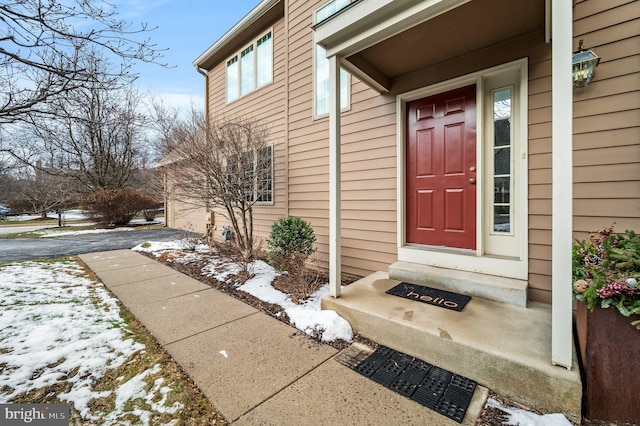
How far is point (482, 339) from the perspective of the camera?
191cm

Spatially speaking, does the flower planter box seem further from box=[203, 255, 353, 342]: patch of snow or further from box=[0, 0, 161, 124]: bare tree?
box=[0, 0, 161, 124]: bare tree

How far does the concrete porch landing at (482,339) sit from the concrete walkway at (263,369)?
0.18m

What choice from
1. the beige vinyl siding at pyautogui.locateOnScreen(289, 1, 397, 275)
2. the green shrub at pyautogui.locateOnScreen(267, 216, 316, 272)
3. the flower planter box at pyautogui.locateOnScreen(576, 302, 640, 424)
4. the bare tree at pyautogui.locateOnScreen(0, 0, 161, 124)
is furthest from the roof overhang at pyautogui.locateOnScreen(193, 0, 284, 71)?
the flower planter box at pyautogui.locateOnScreen(576, 302, 640, 424)

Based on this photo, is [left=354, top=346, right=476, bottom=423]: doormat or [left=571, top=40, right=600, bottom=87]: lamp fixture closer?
[left=354, top=346, right=476, bottom=423]: doormat

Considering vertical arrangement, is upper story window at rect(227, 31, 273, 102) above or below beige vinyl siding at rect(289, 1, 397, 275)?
above

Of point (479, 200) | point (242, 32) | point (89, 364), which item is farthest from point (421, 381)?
point (242, 32)

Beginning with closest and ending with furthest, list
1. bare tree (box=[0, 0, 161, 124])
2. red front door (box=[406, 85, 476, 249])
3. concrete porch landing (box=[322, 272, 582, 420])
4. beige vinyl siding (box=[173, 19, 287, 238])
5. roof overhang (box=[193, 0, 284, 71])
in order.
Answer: concrete porch landing (box=[322, 272, 582, 420]), bare tree (box=[0, 0, 161, 124]), red front door (box=[406, 85, 476, 249]), beige vinyl siding (box=[173, 19, 287, 238]), roof overhang (box=[193, 0, 284, 71])

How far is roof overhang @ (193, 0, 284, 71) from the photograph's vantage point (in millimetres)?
5465

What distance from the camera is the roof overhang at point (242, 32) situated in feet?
17.9

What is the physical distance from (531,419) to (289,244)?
10.1 feet

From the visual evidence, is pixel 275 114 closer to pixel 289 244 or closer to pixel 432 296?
pixel 289 244

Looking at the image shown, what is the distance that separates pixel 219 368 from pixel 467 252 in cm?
268

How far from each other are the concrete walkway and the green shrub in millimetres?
913

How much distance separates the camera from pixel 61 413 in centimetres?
158
